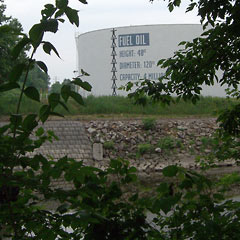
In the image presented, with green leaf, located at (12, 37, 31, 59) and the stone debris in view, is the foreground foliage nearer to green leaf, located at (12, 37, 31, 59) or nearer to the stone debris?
green leaf, located at (12, 37, 31, 59)

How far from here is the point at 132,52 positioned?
28.7 m

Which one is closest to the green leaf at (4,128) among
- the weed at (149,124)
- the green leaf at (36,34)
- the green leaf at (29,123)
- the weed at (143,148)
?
the green leaf at (29,123)

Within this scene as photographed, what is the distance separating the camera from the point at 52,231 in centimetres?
152

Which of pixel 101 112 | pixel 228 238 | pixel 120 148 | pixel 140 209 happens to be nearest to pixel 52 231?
pixel 140 209

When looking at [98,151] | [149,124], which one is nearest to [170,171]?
[98,151]

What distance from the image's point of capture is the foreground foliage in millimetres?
1320

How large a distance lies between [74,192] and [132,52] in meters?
27.6

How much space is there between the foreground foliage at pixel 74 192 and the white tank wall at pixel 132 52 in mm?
26207

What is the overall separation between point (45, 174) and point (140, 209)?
0.39 meters

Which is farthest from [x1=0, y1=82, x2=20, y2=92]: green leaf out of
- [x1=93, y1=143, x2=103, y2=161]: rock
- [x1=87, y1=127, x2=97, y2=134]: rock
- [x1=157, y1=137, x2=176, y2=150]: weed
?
[x1=87, y1=127, x2=97, y2=134]: rock

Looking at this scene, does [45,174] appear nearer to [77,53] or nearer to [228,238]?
[228,238]

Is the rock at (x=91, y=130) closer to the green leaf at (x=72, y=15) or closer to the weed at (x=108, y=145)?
the weed at (x=108, y=145)

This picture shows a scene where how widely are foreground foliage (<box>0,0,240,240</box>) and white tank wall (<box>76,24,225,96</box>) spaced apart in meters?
26.2

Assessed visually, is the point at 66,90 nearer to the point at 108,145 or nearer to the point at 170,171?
the point at 170,171
